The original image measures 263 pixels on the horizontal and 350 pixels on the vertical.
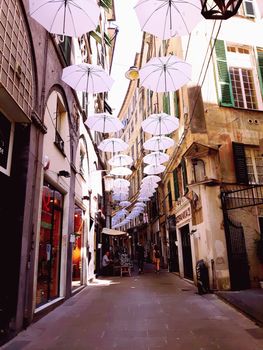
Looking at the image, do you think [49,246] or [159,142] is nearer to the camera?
[49,246]

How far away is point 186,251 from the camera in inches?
587

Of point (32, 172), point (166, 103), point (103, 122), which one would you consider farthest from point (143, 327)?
point (166, 103)

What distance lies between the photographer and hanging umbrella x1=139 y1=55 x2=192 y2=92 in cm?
832

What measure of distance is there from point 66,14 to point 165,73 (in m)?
3.34

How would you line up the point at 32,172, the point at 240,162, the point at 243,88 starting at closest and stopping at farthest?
the point at 32,172, the point at 240,162, the point at 243,88

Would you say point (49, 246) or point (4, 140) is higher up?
point (4, 140)

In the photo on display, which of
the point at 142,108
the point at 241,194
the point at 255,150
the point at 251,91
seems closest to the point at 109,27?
the point at 142,108

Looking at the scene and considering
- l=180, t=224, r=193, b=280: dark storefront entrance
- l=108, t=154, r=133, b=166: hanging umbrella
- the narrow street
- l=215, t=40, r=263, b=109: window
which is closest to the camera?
the narrow street

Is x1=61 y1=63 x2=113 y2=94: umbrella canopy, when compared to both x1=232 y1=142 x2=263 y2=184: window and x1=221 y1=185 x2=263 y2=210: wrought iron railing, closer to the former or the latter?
x1=221 y1=185 x2=263 y2=210: wrought iron railing

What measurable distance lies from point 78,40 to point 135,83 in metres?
23.1

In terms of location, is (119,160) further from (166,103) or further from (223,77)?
(223,77)

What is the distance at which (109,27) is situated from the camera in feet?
90.8

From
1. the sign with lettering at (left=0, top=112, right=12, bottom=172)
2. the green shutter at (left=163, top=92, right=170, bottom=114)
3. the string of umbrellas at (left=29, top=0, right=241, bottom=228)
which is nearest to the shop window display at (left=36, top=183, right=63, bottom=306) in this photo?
the sign with lettering at (left=0, top=112, right=12, bottom=172)

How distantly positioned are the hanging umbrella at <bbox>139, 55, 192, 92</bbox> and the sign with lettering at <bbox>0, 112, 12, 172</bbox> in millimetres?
4299
